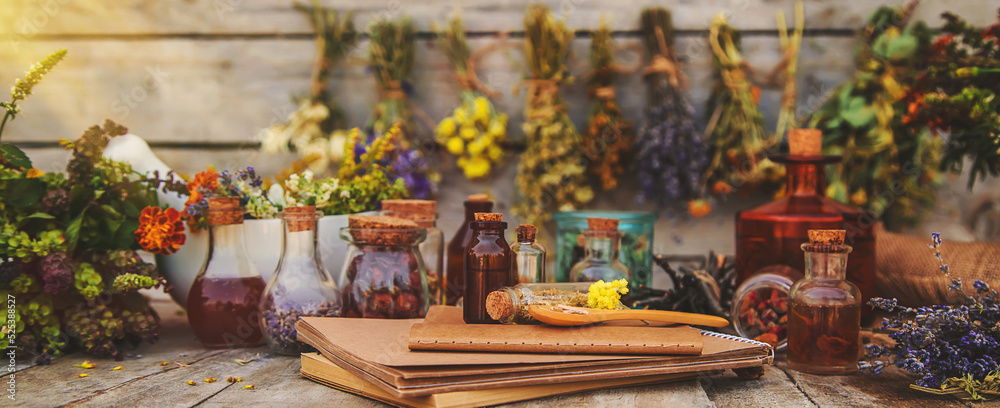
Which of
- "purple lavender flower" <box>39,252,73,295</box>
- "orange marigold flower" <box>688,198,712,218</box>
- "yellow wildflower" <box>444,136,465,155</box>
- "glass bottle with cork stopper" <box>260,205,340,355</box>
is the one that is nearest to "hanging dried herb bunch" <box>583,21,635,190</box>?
"orange marigold flower" <box>688,198,712,218</box>

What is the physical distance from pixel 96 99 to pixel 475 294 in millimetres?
1789

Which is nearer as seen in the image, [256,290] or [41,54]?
[256,290]

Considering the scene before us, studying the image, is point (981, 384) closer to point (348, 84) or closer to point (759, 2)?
point (759, 2)

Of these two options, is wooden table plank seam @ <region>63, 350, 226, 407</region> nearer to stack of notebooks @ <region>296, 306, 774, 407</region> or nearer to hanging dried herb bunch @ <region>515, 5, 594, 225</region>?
stack of notebooks @ <region>296, 306, 774, 407</region>

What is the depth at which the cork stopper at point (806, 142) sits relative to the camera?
1.16 m

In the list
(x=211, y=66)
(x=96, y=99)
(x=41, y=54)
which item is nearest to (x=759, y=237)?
(x=211, y=66)

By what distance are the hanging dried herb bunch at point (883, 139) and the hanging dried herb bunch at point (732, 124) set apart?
18 cm

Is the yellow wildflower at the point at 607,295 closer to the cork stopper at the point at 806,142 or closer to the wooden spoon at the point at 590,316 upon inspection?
the wooden spoon at the point at 590,316

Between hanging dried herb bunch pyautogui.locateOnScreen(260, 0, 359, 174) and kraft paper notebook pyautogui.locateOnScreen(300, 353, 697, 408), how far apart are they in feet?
3.36

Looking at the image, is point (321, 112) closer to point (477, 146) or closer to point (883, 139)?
point (477, 146)

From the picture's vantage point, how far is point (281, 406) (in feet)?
2.45

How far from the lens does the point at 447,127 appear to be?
1.77 m

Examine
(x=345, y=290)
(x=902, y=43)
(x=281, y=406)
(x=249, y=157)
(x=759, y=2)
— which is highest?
(x=759, y=2)

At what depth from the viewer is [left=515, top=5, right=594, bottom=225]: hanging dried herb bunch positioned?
5.72 feet
